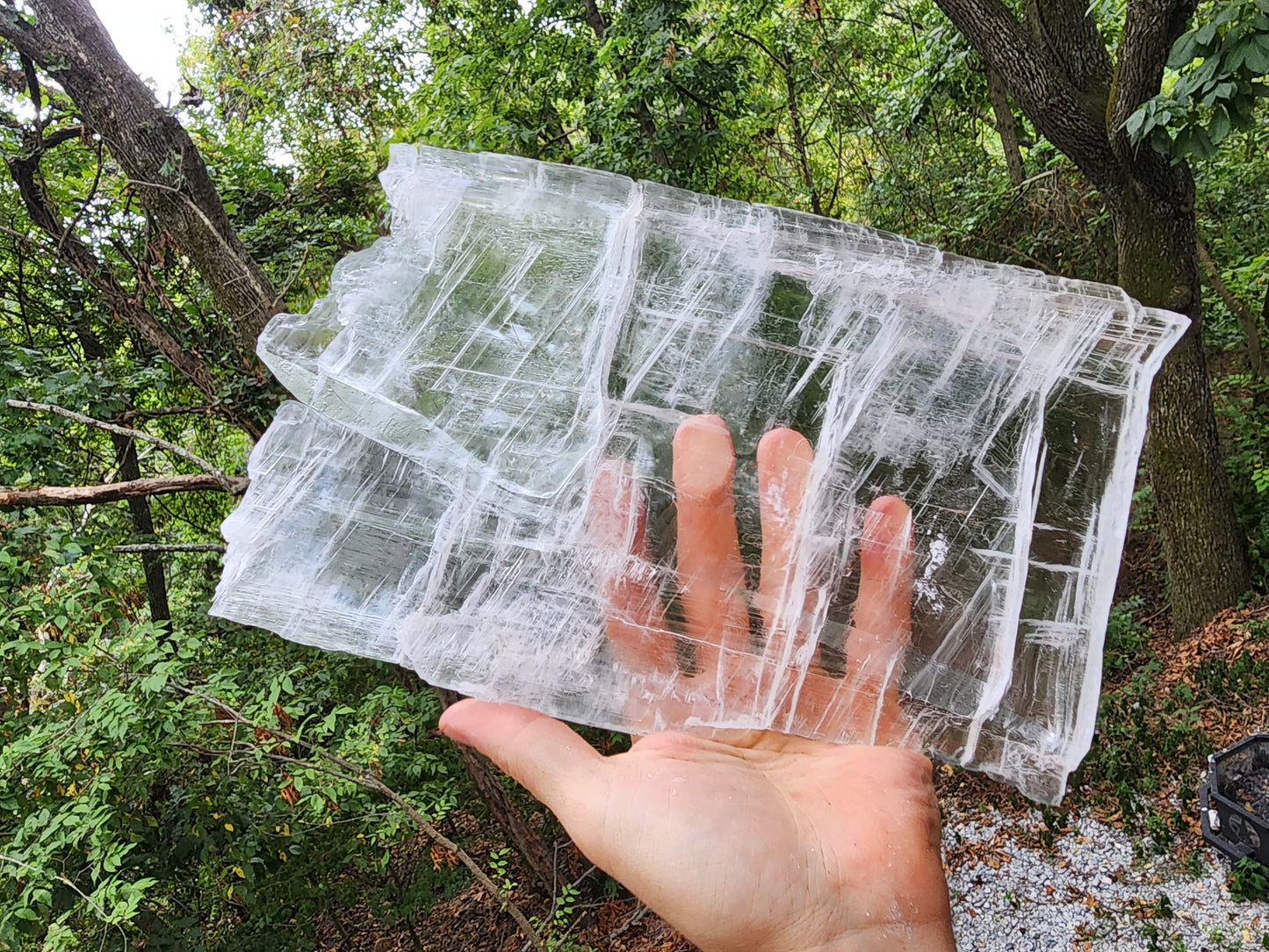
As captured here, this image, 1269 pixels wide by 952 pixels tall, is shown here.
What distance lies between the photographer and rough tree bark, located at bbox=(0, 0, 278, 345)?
2.58m

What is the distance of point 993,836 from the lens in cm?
411

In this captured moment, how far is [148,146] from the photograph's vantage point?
263cm

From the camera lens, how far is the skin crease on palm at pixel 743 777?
1.35 m

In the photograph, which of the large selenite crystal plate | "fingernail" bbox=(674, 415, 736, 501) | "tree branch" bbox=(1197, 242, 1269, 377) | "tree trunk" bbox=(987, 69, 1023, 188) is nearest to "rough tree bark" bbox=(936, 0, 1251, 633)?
"tree branch" bbox=(1197, 242, 1269, 377)

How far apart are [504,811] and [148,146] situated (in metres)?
2.87

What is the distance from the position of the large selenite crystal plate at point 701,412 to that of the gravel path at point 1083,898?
111 inches

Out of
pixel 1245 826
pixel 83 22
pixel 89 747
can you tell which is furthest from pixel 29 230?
pixel 1245 826

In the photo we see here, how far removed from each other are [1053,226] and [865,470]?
533 cm

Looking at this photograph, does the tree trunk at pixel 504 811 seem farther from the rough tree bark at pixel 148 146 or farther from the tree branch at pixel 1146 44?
the tree branch at pixel 1146 44

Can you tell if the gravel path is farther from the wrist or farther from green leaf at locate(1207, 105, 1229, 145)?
green leaf at locate(1207, 105, 1229, 145)

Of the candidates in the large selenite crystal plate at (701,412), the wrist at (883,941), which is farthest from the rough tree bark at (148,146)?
the wrist at (883,941)

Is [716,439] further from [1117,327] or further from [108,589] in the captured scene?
[108,589]

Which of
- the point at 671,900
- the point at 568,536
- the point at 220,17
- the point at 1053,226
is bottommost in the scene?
the point at 671,900

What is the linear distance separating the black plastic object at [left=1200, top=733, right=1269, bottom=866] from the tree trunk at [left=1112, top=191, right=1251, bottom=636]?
3.61ft
